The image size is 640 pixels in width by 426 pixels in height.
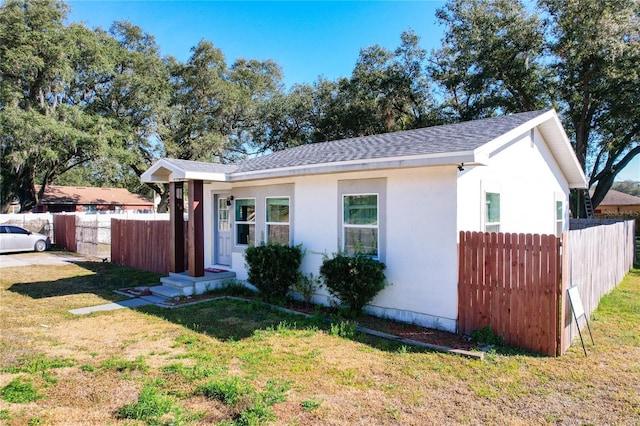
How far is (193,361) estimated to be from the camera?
514 centimetres

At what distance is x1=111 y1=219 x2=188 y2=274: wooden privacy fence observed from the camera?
41.6ft

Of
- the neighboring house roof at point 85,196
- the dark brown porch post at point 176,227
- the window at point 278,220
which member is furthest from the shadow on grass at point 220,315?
the neighboring house roof at point 85,196

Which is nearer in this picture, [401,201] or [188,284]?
[401,201]

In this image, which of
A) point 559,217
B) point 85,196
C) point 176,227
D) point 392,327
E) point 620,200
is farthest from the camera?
point 620,200

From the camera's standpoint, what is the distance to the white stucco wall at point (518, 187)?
676cm

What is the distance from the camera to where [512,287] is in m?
5.73

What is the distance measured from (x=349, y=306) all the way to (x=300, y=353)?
208 centimetres

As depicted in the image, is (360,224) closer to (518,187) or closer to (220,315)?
(220,315)

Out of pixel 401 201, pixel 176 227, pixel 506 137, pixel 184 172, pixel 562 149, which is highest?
pixel 562 149

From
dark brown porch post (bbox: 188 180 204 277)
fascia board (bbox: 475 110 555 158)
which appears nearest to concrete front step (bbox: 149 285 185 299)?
dark brown porch post (bbox: 188 180 204 277)

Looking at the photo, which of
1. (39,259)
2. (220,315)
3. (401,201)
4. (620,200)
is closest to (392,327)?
(401,201)

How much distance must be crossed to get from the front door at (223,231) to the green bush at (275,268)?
2.34 metres

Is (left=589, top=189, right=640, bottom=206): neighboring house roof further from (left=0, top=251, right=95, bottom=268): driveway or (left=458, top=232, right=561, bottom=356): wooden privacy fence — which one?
(left=0, top=251, right=95, bottom=268): driveway

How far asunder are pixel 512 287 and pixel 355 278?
252 centimetres
